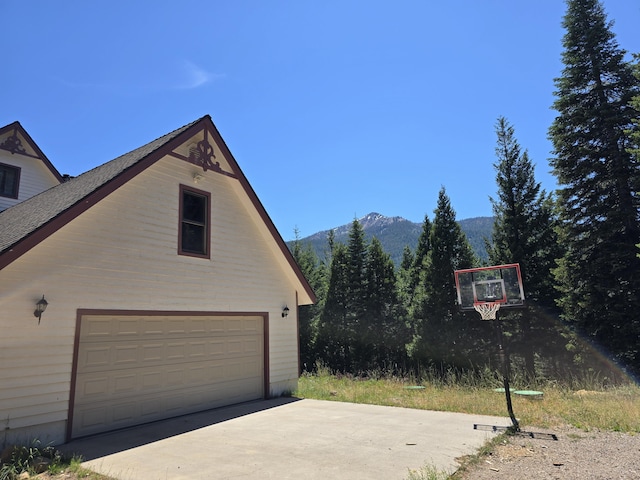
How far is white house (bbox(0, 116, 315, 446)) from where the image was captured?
628 centimetres

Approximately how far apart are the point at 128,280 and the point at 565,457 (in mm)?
7788

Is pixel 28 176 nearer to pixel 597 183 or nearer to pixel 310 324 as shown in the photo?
pixel 310 324

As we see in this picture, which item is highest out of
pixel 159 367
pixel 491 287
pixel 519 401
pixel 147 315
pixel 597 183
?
pixel 597 183

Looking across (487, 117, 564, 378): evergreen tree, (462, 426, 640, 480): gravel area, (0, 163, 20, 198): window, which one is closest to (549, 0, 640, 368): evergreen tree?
(487, 117, 564, 378): evergreen tree

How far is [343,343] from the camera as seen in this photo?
24.8 meters

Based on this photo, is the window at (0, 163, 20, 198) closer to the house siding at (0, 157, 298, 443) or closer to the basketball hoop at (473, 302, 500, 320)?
the house siding at (0, 157, 298, 443)

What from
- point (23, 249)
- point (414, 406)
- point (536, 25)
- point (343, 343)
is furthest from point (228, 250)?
point (343, 343)

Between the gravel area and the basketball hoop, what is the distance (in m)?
2.48

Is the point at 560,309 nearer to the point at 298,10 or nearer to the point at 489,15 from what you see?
the point at 489,15

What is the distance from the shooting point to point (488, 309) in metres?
8.55

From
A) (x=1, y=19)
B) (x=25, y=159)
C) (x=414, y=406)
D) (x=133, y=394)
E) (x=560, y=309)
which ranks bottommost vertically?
(x=414, y=406)

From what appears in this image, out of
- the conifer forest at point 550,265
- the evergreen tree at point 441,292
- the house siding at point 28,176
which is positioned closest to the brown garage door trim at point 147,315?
the conifer forest at point 550,265

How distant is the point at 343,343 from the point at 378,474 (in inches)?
807

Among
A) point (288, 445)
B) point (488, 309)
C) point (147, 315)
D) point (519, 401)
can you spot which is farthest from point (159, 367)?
point (519, 401)
